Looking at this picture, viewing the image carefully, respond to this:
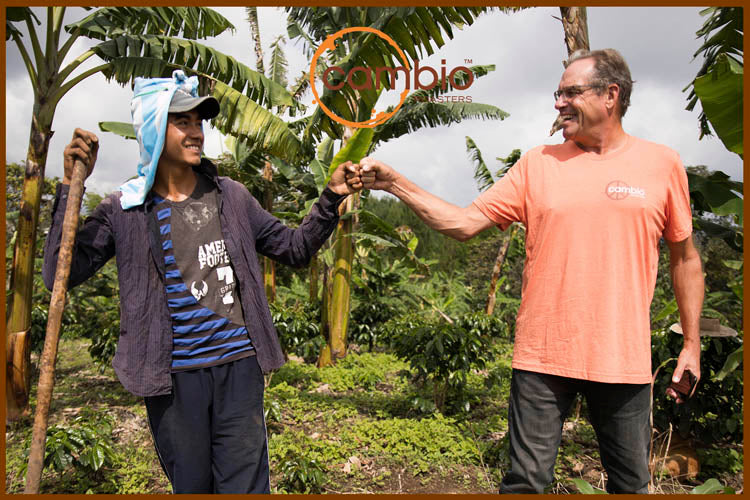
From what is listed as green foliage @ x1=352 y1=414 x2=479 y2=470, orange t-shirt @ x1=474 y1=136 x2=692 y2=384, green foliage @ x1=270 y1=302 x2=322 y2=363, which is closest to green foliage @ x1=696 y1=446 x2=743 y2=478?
green foliage @ x1=352 y1=414 x2=479 y2=470

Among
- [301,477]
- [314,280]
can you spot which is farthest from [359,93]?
[314,280]

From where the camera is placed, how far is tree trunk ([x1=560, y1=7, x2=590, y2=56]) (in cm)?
303

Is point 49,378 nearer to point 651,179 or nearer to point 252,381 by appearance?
point 252,381

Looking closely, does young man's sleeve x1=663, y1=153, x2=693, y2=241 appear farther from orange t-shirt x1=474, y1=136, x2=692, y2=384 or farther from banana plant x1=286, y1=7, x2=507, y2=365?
banana plant x1=286, y1=7, x2=507, y2=365

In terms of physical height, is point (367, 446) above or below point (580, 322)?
below

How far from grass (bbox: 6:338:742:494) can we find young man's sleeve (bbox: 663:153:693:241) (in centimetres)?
160

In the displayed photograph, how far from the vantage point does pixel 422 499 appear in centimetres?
320

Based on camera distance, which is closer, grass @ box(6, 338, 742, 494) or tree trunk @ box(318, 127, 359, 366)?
grass @ box(6, 338, 742, 494)

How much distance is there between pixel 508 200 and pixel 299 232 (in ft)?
2.67

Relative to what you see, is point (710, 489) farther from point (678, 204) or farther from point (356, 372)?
point (356, 372)

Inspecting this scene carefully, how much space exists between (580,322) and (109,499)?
9.15ft

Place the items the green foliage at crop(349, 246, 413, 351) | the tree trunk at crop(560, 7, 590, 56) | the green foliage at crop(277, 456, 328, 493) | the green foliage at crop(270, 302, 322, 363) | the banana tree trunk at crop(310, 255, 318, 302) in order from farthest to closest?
the banana tree trunk at crop(310, 255, 318, 302), the green foliage at crop(349, 246, 413, 351), the green foliage at crop(270, 302, 322, 363), the green foliage at crop(277, 456, 328, 493), the tree trunk at crop(560, 7, 590, 56)

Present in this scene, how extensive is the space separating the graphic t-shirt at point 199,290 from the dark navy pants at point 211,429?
0.06 meters

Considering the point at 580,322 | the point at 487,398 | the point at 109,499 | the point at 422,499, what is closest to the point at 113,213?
the point at 580,322
